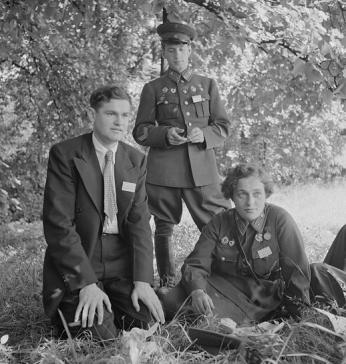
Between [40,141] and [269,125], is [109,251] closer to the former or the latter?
[40,141]

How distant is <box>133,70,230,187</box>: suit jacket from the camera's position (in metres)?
3.91

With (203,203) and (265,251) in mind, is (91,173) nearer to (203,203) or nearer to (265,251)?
(265,251)

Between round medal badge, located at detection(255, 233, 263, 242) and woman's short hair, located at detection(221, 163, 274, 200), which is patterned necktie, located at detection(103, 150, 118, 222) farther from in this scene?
round medal badge, located at detection(255, 233, 263, 242)

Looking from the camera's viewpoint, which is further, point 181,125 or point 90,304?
point 181,125

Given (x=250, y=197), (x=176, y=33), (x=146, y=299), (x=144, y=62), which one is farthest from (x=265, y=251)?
(x=144, y=62)

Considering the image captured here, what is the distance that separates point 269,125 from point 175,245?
22.3 ft

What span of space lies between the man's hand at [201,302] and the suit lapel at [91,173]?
65 centimetres

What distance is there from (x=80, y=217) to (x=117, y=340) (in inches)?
27.1

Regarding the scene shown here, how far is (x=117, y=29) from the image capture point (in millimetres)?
8336

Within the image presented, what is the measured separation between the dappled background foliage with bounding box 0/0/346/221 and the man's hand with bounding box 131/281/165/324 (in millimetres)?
1559

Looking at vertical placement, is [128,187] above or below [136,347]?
above

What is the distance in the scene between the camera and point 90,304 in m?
2.70

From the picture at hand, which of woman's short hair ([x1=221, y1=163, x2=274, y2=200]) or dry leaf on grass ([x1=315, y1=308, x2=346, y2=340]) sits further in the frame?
woman's short hair ([x1=221, y1=163, x2=274, y2=200])

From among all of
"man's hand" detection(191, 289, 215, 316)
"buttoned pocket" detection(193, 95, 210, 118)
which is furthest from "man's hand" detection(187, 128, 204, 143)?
"man's hand" detection(191, 289, 215, 316)
